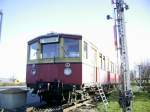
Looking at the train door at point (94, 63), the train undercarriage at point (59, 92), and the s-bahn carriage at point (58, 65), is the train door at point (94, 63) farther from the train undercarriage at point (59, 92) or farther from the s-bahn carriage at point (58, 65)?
the train undercarriage at point (59, 92)

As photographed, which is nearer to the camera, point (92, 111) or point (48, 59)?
point (92, 111)

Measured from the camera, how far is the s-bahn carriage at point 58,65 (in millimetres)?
12023

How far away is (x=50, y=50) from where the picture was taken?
1277 cm

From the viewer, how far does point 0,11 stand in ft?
47.0

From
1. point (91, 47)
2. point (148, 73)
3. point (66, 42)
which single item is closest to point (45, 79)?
point (66, 42)

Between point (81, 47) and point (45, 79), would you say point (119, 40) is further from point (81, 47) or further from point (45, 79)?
point (45, 79)

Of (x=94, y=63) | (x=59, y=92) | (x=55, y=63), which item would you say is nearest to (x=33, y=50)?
(x=55, y=63)

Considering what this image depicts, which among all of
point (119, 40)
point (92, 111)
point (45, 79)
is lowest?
point (92, 111)

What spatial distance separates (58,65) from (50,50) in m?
1.00

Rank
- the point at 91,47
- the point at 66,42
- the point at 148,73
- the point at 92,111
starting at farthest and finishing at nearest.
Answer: the point at 148,73
the point at 91,47
the point at 66,42
the point at 92,111

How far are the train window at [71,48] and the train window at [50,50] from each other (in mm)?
453

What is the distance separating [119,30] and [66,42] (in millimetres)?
3113

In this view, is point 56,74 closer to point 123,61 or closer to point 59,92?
point 59,92

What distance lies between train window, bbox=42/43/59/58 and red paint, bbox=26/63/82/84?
19.8 inches
